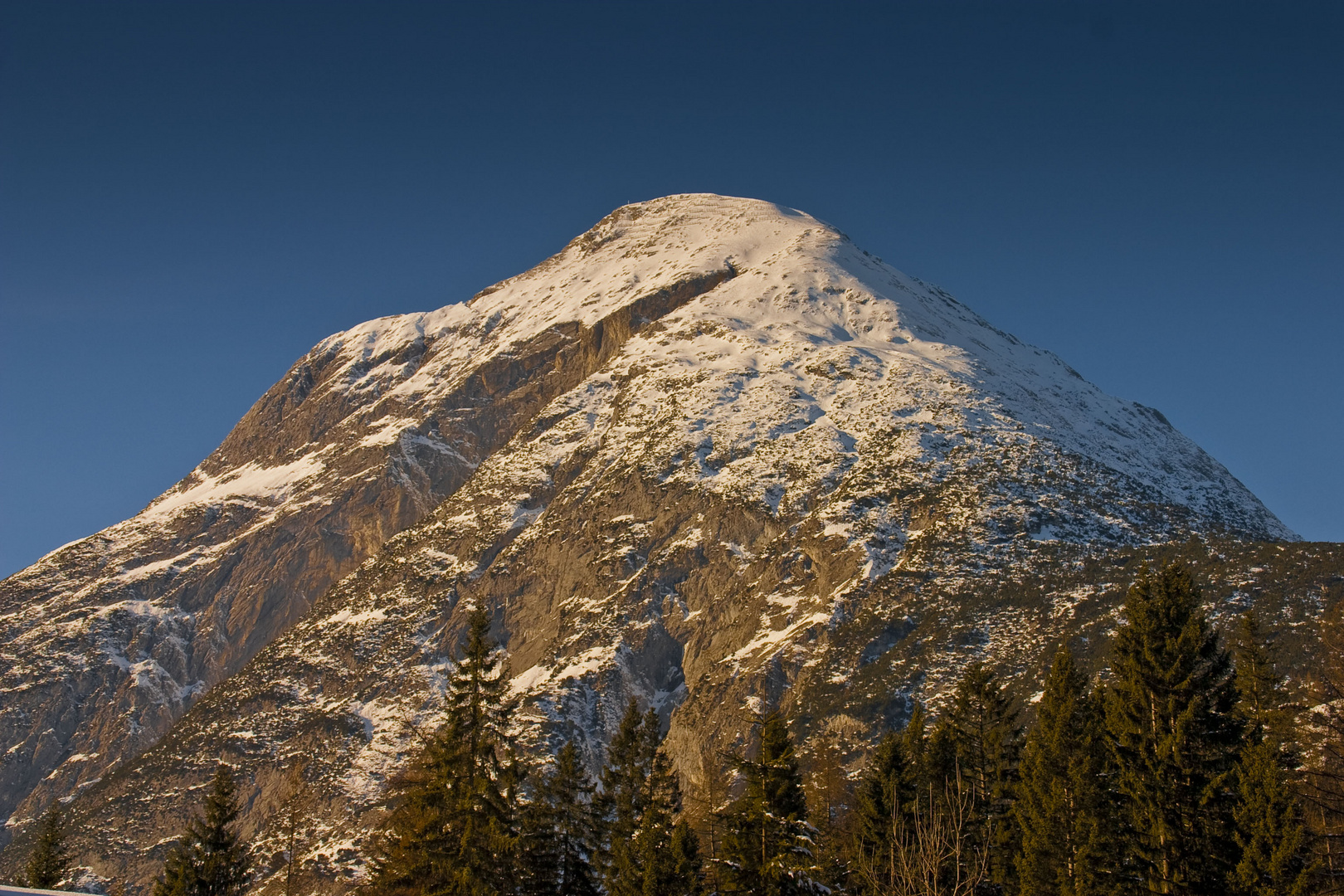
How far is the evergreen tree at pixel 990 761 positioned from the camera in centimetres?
5750

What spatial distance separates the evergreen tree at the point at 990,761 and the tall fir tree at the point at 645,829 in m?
13.5

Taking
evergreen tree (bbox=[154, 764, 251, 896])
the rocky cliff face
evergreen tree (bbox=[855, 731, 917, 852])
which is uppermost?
the rocky cliff face

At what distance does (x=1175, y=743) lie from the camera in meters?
45.6

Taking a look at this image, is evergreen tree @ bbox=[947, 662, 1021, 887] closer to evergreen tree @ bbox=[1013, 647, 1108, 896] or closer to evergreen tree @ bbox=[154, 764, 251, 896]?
evergreen tree @ bbox=[1013, 647, 1108, 896]

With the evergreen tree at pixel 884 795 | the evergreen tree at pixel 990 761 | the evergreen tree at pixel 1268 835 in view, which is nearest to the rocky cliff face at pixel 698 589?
the evergreen tree at pixel 990 761

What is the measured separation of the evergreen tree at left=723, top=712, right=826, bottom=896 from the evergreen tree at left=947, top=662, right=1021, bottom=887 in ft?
30.4

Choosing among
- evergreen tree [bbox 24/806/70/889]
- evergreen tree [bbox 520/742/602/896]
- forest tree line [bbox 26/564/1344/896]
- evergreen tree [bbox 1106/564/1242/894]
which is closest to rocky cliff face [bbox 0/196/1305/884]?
evergreen tree [bbox 24/806/70/889]

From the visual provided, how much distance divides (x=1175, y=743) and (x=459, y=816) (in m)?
28.9

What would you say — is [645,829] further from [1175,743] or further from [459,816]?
[1175,743]

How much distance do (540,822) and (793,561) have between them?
97005 mm

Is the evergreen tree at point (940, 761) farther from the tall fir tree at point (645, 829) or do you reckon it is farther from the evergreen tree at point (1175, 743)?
the evergreen tree at point (1175, 743)

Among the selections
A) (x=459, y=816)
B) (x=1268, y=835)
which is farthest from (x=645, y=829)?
(x=1268, y=835)

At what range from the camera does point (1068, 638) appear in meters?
123

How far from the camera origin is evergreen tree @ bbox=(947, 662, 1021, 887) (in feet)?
189
